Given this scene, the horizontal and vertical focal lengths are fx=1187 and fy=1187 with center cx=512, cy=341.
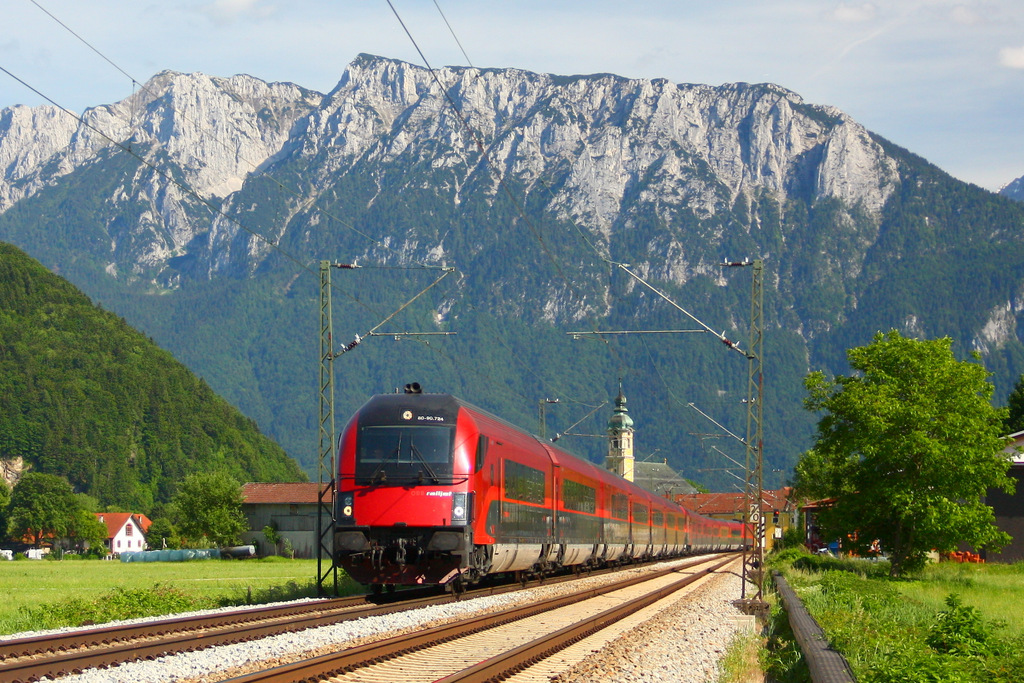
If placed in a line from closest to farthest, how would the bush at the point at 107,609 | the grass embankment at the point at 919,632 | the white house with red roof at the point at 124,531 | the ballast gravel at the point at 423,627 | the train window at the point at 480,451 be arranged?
the grass embankment at the point at 919,632 → the ballast gravel at the point at 423,627 → the bush at the point at 107,609 → the train window at the point at 480,451 → the white house with red roof at the point at 124,531

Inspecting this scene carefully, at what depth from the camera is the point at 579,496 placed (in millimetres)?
38000

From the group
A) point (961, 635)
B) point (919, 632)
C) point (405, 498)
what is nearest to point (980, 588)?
point (919, 632)

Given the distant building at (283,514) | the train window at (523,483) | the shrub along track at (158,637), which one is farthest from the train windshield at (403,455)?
the distant building at (283,514)

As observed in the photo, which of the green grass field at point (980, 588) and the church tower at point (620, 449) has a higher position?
the church tower at point (620, 449)

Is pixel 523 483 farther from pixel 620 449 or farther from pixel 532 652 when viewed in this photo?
pixel 620 449

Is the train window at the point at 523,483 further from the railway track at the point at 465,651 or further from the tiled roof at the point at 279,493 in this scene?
the tiled roof at the point at 279,493

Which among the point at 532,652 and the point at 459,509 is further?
the point at 459,509

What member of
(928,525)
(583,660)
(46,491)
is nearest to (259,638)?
(583,660)

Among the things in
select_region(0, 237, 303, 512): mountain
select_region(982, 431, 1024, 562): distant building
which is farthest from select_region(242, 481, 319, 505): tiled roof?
select_region(0, 237, 303, 512): mountain

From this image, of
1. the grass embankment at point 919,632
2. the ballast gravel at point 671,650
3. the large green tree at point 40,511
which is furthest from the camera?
the large green tree at point 40,511

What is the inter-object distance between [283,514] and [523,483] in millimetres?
61237

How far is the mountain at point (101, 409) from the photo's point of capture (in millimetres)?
158125

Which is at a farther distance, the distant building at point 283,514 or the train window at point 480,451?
the distant building at point 283,514

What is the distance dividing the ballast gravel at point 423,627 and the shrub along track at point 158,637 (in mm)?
288
